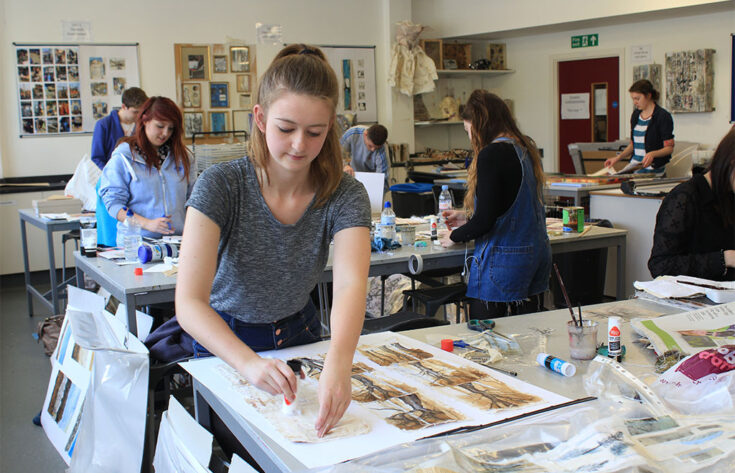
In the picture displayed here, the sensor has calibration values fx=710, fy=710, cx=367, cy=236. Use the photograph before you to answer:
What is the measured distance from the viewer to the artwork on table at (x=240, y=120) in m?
7.71

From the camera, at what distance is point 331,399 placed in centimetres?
128

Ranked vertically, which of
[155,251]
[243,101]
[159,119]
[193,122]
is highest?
[243,101]

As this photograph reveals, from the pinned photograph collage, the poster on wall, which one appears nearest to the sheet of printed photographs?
the pinned photograph collage

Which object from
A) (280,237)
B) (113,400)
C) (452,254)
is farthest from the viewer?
(452,254)

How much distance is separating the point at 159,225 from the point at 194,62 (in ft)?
14.5

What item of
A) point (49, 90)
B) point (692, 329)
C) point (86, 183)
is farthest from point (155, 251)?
point (49, 90)

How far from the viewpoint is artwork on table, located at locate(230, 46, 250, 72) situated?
7.61 meters

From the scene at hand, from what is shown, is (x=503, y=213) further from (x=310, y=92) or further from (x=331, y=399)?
(x=331, y=399)

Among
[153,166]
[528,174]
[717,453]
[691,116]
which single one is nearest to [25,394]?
[153,166]

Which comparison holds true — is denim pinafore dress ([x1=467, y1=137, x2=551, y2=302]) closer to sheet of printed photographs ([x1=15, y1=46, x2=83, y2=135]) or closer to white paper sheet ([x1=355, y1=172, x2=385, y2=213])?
white paper sheet ([x1=355, y1=172, x2=385, y2=213])

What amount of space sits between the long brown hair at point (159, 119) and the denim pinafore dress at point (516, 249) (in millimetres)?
1595

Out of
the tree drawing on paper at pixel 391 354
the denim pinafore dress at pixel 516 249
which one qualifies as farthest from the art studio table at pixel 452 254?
the tree drawing on paper at pixel 391 354

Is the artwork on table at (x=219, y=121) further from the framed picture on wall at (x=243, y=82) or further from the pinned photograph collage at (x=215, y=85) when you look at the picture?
the framed picture on wall at (x=243, y=82)

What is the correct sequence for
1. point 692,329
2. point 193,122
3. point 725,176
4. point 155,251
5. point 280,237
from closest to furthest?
point 280,237 < point 692,329 < point 725,176 < point 155,251 < point 193,122
